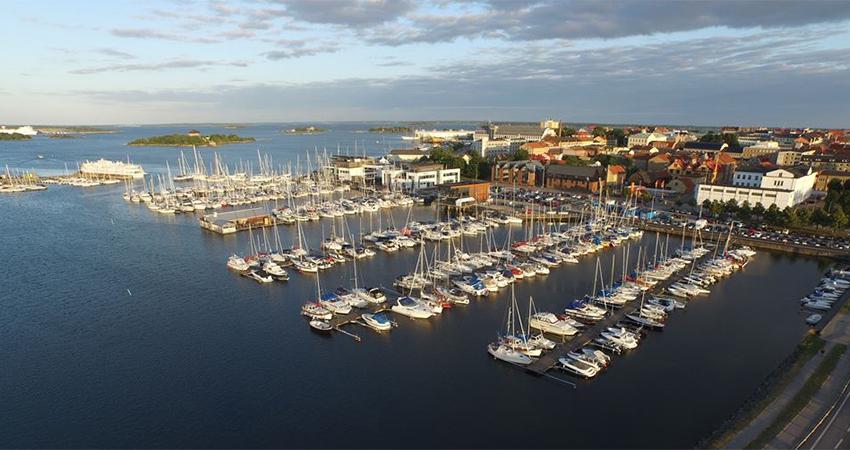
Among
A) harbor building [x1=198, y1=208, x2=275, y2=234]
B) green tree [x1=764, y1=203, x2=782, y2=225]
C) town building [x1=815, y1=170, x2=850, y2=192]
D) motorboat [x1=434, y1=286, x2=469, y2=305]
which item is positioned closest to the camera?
motorboat [x1=434, y1=286, x2=469, y2=305]

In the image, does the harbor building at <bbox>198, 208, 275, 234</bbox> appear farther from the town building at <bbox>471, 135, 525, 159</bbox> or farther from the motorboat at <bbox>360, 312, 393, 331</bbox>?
the town building at <bbox>471, 135, 525, 159</bbox>

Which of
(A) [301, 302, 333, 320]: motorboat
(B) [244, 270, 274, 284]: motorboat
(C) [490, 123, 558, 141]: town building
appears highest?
(C) [490, 123, 558, 141]: town building

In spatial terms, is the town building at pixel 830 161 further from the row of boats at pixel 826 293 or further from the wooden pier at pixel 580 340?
the wooden pier at pixel 580 340

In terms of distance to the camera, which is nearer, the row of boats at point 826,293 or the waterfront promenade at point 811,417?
the waterfront promenade at point 811,417

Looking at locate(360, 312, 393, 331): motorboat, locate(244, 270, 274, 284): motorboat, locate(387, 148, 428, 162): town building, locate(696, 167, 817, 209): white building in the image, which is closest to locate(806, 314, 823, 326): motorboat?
locate(360, 312, 393, 331): motorboat

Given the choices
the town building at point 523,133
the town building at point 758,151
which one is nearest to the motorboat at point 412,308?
the town building at point 758,151

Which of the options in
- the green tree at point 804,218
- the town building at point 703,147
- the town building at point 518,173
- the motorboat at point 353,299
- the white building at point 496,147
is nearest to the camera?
the motorboat at point 353,299

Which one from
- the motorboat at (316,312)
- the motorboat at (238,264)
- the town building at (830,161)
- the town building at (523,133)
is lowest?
the motorboat at (316,312)
